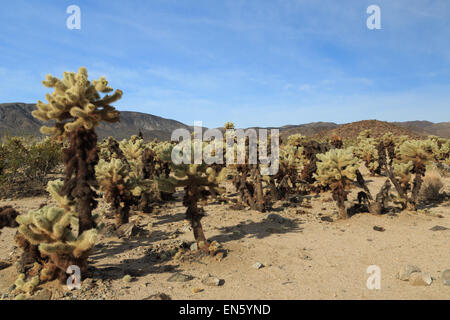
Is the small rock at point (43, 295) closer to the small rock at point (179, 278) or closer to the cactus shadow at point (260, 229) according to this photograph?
the small rock at point (179, 278)

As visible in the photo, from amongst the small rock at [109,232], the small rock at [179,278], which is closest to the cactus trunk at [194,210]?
the small rock at [179,278]

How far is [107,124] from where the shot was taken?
125 m

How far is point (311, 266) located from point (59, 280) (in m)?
6.09

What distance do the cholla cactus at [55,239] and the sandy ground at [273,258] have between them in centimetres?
43

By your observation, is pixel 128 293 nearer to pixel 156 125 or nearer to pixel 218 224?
pixel 218 224

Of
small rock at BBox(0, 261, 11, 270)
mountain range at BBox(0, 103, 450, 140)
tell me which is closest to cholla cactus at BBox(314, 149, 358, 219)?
small rock at BBox(0, 261, 11, 270)

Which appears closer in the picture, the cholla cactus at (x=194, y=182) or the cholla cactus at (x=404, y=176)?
the cholla cactus at (x=194, y=182)

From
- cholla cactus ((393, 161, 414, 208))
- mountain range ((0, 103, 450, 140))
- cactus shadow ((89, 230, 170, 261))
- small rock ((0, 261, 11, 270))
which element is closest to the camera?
A: small rock ((0, 261, 11, 270))

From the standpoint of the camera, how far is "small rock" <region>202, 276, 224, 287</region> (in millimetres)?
6293

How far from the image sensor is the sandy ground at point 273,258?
235 inches

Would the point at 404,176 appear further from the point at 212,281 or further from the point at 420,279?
the point at 212,281

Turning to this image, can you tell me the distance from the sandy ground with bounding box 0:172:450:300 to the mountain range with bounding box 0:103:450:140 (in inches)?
811

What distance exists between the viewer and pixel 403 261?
24.5 feet

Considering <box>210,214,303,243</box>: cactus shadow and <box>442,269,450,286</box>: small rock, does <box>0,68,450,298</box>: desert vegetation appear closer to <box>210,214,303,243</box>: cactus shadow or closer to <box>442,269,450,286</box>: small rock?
<box>210,214,303,243</box>: cactus shadow
